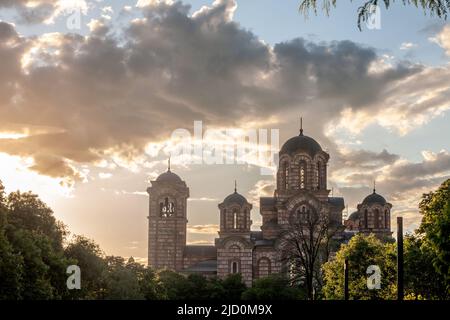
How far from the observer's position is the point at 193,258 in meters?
81.4

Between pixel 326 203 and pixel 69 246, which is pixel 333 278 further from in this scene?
pixel 326 203

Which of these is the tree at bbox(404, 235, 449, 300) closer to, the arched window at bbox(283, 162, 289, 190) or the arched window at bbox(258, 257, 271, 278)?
the arched window at bbox(258, 257, 271, 278)

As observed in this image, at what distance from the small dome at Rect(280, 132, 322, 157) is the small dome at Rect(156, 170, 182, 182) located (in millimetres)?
12540

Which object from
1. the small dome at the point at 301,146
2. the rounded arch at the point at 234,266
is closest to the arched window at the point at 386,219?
the small dome at the point at 301,146

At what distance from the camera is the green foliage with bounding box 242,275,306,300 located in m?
59.1

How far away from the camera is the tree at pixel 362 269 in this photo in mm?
43688

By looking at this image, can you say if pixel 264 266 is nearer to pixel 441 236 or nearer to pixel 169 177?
pixel 169 177

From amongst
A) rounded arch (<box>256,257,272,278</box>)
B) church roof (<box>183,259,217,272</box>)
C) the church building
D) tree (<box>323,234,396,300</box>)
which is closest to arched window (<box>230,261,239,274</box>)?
the church building

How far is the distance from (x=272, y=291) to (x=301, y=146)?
20559 mm
